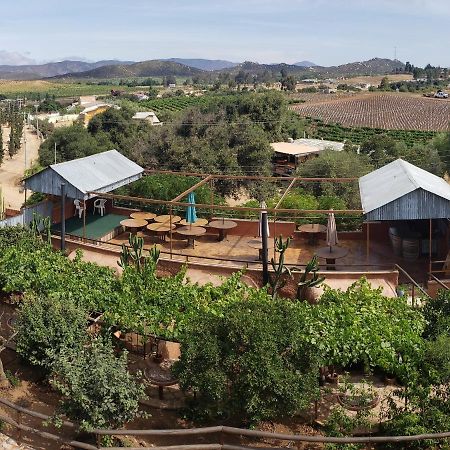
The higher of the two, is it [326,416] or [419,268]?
[419,268]

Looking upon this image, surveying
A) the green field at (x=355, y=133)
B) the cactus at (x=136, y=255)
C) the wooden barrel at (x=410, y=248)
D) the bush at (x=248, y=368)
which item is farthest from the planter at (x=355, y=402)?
the green field at (x=355, y=133)

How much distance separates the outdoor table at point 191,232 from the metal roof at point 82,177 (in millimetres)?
2848

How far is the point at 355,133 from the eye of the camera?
243 feet

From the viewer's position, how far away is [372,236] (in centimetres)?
1659

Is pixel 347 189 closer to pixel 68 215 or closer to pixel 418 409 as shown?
pixel 68 215

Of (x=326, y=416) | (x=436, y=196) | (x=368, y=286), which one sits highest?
(x=436, y=196)

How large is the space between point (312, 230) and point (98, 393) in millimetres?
9348

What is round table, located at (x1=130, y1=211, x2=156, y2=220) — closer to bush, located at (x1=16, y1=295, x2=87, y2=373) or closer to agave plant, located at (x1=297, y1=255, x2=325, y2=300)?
agave plant, located at (x1=297, y1=255, x2=325, y2=300)

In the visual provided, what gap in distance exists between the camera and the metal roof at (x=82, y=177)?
53.6 ft

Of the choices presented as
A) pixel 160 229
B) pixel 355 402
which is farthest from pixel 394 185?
pixel 355 402

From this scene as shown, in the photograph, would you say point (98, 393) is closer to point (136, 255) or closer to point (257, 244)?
point (136, 255)

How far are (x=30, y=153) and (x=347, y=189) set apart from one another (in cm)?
4126

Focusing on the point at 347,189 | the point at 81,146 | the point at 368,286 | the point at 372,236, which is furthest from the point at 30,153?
the point at 368,286

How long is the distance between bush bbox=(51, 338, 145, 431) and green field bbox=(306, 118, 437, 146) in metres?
Result: 60.5
